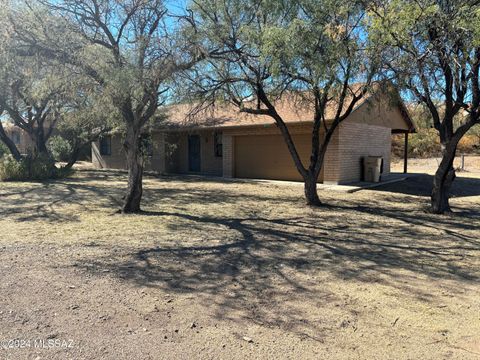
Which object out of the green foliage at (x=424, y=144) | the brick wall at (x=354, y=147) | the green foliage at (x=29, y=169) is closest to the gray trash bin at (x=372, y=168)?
the brick wall at (x=354, y=147)

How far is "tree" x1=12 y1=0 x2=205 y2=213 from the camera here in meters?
7.94

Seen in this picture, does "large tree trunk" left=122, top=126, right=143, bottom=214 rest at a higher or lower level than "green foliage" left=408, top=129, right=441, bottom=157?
lower

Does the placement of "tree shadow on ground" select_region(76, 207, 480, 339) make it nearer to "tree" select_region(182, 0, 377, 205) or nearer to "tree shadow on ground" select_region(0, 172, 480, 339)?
"tree shadow on ground" select_region(0, 172, 480, 339)

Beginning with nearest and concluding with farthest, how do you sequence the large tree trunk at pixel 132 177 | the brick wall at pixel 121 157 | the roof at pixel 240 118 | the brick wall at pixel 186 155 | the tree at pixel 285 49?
the tree at pixel 285 49
the large tree trunk at pixel 132 177
the roof at pixel 240 118
the brick wall at pixel 186 155
the brick wall at pixel 121 157

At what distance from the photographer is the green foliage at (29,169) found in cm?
1673

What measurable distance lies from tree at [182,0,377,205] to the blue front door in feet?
37.2

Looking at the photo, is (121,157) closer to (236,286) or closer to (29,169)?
(29,169)

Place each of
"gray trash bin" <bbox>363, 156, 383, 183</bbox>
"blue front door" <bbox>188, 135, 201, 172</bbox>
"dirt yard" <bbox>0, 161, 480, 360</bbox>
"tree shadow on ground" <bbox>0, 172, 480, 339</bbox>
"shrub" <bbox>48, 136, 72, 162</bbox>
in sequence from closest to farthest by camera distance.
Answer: "dirt yard" <bbox>0, 161, 480, 360</bbox> → "tree shadow on ground" <bbox>0, 172, 480, 339</bbox> → "gray trash bin" <bbox>363, 156, 383, 183</bbox> → "blue front door" <bbox>188, 135, 201, 172</bbox> → "shrub" <bbox>48, 136, 72, 162</bbox>

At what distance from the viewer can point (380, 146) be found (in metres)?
20.0

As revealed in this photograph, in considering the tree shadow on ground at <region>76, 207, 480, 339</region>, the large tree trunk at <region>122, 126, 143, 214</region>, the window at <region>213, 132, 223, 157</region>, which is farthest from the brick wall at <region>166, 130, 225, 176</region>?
the tree shadow on ground at <region>76, 207, 480, 339</region>

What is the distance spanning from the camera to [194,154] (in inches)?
893

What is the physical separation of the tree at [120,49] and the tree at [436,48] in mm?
3825

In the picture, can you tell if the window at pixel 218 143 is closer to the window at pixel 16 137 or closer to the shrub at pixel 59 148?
the shrub at pixel 59 148

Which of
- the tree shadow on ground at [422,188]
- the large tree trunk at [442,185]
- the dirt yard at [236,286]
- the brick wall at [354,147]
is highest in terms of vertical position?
the brick wall at [354,147]
